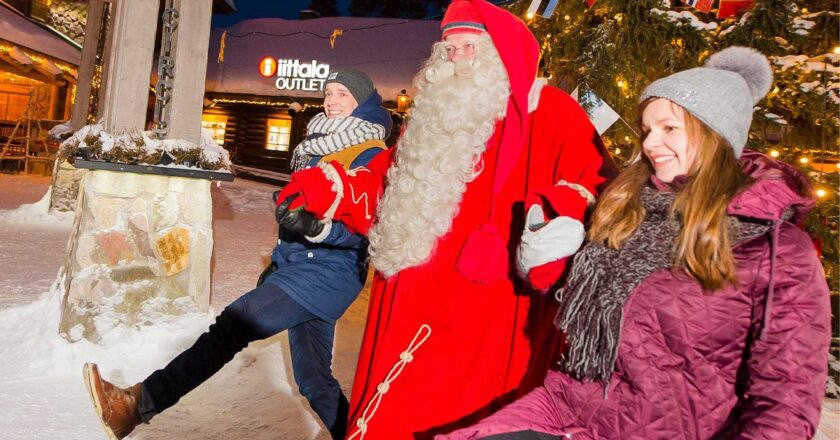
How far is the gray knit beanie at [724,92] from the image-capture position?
1.60m

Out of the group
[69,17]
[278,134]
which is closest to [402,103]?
[278,134]

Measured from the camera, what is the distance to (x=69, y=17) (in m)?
20.9

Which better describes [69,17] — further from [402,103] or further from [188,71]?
[188,71]

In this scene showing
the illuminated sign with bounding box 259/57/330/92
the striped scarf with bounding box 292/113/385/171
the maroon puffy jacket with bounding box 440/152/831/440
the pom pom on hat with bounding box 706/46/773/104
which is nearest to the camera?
the maroon puffy jacket with bounding box 440/152/831/440

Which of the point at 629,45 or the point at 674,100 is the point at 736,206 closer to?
the point at 674,100

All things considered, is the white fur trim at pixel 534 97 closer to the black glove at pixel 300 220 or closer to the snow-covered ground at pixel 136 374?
the black glove at pixel 300 220

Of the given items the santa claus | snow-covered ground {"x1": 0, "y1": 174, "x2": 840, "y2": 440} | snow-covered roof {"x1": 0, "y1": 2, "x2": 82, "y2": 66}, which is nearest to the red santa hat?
the santa claus

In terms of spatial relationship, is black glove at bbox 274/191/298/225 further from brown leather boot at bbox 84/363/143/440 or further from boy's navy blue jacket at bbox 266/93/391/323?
brown leather boot at bbox 84/363/143/440

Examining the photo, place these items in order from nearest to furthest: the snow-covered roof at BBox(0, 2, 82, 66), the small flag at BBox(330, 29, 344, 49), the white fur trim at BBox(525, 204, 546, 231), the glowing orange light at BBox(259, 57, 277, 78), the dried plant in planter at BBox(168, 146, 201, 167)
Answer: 1. the white fur trim at BBox(525, 204, 546, 231)
2. the dried plant in planter at BBox(168, 146, 201, 167)
3. the snow-covered roof at BBox(0, 2, 82, 66)
4. the small flag at BBox(330, 29, 344, 49)
5. the glowing orange light at BBox(259, 57, 277, 78)

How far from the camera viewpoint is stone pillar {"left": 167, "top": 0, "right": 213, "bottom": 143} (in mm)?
4461

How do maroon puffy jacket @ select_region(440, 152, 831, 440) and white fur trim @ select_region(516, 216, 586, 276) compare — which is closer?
maroon puffy jacket @ select_region(440, 152, 831, 440)

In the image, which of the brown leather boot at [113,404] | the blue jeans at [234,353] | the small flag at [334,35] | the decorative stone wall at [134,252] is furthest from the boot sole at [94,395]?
the small flag at [334,35]

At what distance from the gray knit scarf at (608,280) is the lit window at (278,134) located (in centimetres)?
2289

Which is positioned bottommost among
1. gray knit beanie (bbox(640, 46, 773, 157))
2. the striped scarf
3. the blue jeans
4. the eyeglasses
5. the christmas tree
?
the blue jeans
